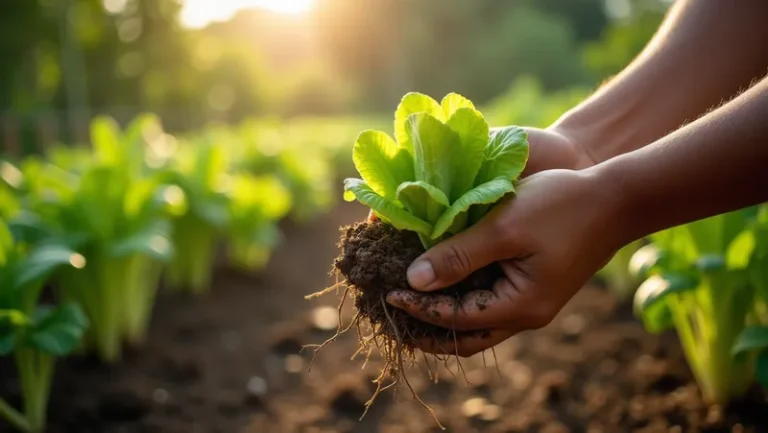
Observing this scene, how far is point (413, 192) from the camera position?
1496 millimetres

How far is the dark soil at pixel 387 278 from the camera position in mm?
1510

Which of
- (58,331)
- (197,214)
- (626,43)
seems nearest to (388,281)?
(58,331)

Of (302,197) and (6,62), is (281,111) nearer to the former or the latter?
(6,62)

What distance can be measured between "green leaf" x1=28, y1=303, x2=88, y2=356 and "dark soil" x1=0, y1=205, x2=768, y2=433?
0.52 metres

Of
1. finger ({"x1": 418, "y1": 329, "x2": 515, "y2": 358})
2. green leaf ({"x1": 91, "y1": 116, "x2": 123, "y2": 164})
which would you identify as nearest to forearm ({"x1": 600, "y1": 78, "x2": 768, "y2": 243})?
finger ({"x1": 418, "y1": 329, "x2": 515, "y2": 358})

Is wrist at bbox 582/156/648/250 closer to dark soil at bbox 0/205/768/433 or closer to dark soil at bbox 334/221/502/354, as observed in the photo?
dark soil at bbox 334/221/502/354

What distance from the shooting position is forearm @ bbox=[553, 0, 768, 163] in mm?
1834

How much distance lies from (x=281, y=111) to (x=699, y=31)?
36.1 m

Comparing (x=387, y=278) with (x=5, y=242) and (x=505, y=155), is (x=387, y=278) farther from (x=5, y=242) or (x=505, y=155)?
(x=5, y=242)

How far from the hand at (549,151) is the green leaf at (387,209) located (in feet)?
1.58

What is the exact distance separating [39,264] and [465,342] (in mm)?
1662

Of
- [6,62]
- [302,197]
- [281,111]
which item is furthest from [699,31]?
[281,111]

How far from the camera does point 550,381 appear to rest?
2.88 meters

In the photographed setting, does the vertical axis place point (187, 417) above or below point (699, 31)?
below
